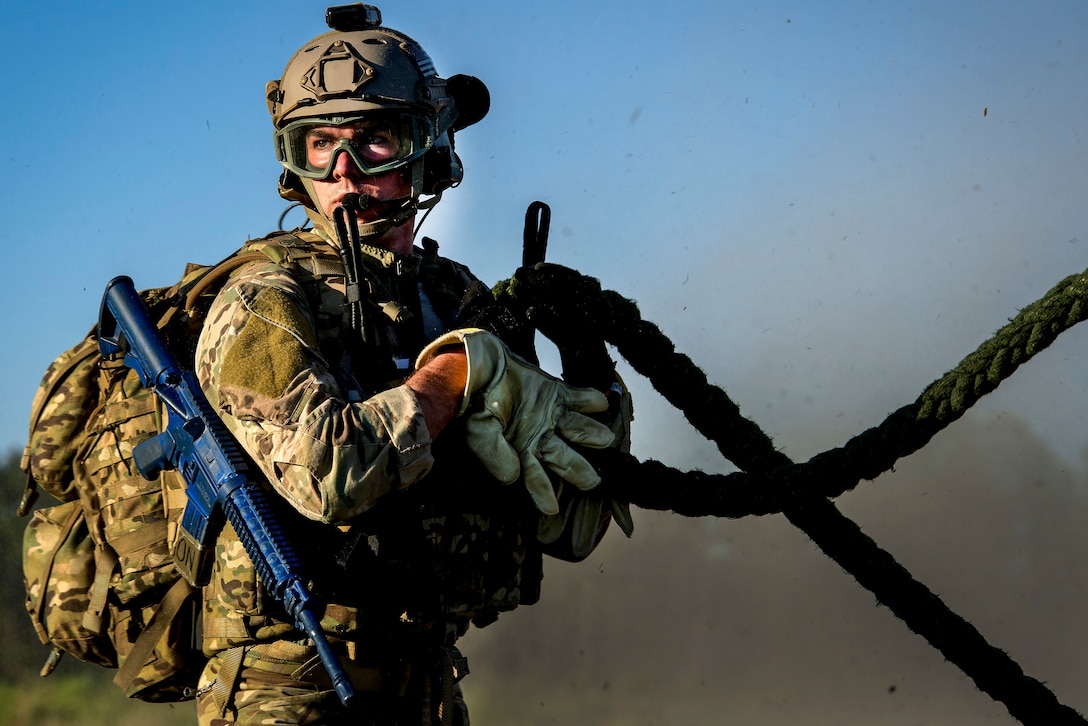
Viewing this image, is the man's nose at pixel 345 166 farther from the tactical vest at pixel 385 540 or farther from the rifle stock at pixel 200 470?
the rifle stock at pixel 200 470

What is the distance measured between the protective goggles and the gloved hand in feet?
2.61

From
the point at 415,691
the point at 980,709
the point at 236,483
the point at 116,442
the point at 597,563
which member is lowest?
the point at 415,691

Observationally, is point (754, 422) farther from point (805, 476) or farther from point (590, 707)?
point (590, 707)

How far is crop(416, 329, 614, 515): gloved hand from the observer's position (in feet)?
15.7

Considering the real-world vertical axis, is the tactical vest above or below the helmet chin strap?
below

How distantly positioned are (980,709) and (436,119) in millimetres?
4524

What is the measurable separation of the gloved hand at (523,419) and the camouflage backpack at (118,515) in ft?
2.30

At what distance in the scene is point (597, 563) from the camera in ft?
29.9

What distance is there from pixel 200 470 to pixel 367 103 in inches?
52.3

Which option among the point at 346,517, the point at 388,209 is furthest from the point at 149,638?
the point at 388,209

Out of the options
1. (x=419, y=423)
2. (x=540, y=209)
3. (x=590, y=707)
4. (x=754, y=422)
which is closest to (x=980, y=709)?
(x=590, y=707)

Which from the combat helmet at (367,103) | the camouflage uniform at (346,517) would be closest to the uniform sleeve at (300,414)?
the camouflage uniform at (346,517)

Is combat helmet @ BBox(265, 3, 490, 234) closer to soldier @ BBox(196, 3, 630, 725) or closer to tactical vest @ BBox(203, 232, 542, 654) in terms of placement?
soldier @ BBox(196, 3, 630, 725)

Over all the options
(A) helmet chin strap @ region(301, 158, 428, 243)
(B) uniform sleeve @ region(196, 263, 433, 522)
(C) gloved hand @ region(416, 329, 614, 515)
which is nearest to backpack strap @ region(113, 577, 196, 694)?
(B) uniform sleeve @ region(196, 263, 433, 522)
